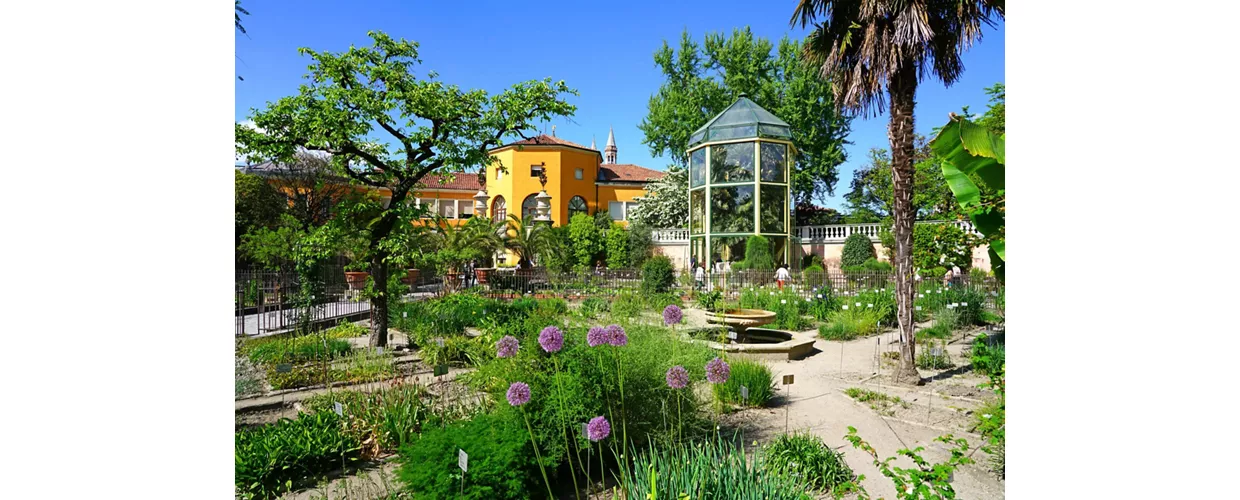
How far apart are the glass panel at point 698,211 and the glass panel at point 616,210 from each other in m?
9.20

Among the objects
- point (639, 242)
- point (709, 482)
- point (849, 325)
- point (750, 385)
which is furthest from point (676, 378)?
point (639, 242)

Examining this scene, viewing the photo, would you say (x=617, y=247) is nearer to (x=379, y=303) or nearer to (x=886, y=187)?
(x=886, y=187)

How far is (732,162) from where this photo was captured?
19828 mm

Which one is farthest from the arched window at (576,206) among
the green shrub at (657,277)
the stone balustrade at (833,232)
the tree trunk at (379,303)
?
the tree trunk at (379,303)

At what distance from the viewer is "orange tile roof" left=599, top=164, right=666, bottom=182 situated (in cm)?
3023

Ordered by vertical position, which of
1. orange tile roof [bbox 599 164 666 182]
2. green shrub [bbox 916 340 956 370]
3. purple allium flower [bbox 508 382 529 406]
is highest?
orange tile roof [bbox 599 164 666 182]

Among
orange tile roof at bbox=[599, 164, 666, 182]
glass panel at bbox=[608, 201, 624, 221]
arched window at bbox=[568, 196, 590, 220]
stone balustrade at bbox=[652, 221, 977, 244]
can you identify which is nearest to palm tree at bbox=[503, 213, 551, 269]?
arched window at bbox=[568, 196, 590, 220]

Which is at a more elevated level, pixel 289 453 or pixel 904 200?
pixel 904 200

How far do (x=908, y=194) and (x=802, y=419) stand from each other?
8.63ft

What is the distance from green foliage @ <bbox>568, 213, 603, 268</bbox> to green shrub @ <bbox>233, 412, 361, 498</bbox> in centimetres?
1997

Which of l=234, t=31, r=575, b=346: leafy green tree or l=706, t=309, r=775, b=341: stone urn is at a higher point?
l=234, t=31, r=575, b=346: leafy green tree

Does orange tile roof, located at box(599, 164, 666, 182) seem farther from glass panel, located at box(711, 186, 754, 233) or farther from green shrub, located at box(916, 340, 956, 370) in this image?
green shrub, located at box(916, 340, 956, 370)

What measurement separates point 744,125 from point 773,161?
159 cm
